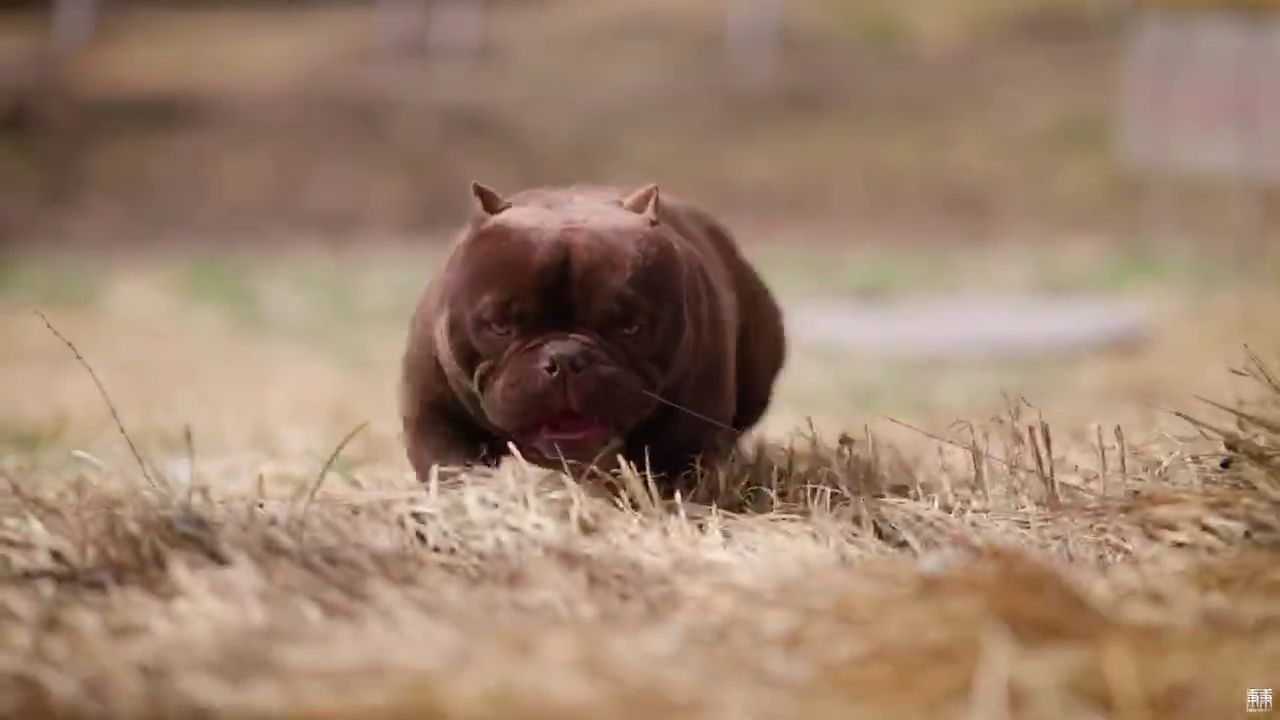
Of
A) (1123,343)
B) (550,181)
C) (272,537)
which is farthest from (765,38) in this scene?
Result: (272,537)

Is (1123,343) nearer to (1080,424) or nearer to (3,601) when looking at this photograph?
(1080,424)

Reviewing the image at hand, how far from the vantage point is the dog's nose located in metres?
2.34

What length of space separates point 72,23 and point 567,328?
27.2 feet

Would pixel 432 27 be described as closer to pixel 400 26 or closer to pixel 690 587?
pixel 400 26

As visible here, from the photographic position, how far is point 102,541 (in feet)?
6.41

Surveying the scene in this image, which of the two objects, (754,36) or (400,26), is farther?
(754,36)

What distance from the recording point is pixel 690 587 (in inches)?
Answer: 72.7

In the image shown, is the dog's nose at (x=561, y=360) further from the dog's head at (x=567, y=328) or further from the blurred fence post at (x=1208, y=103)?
the blurred fence post at (x=1208, y=103)

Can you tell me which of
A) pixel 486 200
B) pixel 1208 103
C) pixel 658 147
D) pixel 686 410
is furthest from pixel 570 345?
pixel 658 147

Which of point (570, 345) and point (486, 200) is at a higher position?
point (486, 200)

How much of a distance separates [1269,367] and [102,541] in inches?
78.2

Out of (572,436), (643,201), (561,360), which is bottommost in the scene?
(572,436)

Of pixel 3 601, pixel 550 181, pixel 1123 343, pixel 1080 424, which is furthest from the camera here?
pixel 550 181

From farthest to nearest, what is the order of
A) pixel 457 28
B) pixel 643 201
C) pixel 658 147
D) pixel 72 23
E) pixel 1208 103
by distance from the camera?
pixel 457 28
pixel 658 147
pixel 72 23
pixel 1208 103
pixel 643 201
